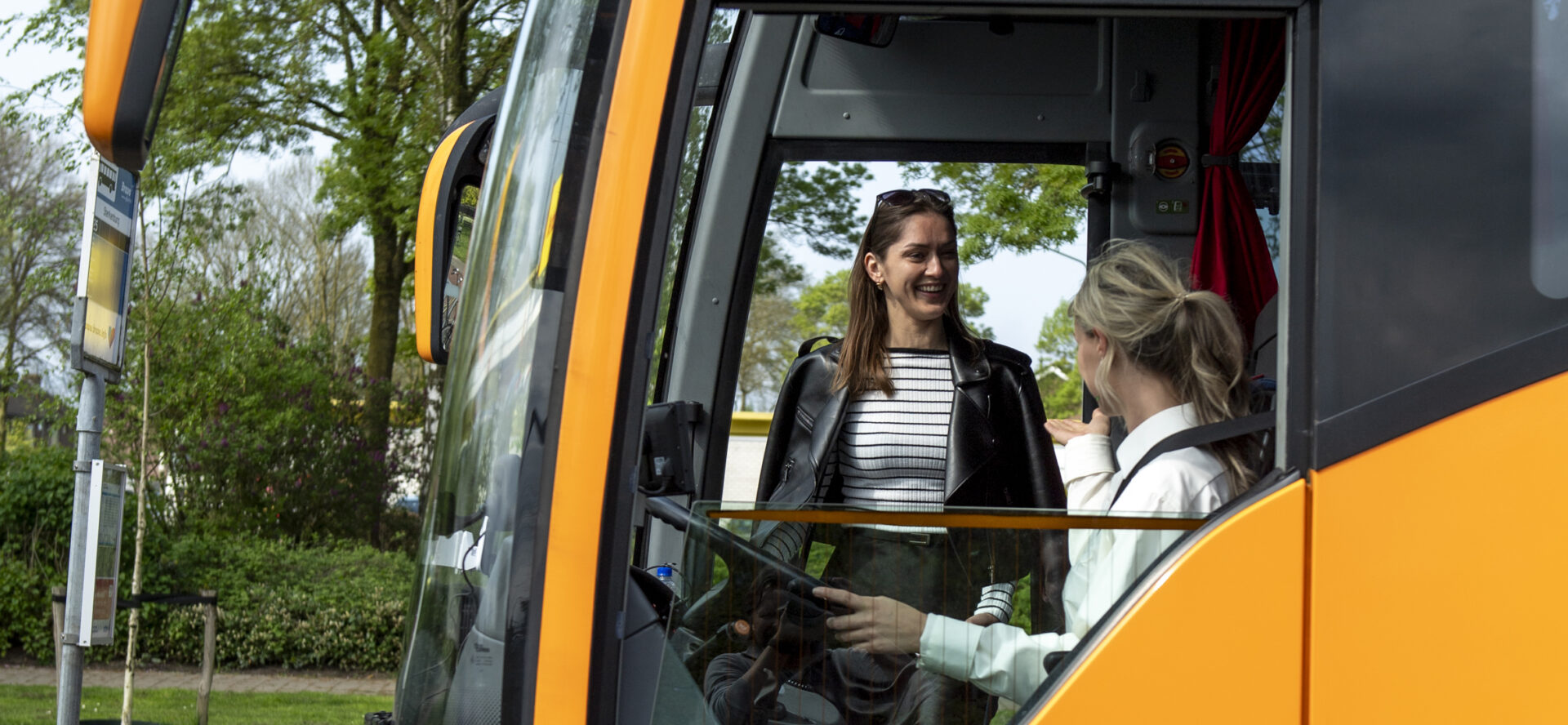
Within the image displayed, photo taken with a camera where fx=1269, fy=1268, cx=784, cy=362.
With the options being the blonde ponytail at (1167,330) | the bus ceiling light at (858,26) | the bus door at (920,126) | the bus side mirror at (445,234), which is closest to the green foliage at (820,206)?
the bus door at (920,126)

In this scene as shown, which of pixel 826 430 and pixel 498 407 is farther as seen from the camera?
pixel 826 430

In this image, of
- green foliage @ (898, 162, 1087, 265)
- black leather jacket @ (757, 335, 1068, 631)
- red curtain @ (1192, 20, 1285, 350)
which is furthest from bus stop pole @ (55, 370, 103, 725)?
red curtain @ (1192, 20, 1285, 350)

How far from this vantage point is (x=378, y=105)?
1142 centimetres

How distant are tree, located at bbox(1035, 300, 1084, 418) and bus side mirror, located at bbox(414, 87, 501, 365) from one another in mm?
1861

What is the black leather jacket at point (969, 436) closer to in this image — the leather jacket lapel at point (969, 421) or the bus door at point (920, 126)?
the leather jacket lapel at point (969, 421)

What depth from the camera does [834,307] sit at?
399cm

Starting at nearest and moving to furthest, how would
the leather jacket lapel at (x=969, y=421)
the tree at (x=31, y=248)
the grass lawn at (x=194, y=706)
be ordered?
the leather jacket lapel at (x=969, y=421), the grass lawn at (x=194, y=706), the tree at (x=31, y=248)

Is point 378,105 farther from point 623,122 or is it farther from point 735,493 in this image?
point 623,122

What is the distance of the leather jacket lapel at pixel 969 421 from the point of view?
285 cm

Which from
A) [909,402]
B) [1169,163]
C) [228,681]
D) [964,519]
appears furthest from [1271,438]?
[228,681]

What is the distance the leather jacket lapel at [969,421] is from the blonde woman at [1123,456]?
33.9 inches

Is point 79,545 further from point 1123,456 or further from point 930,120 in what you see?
point 1123,456

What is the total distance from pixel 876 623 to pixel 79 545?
8.75 feet

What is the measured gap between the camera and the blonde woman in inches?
62.8
